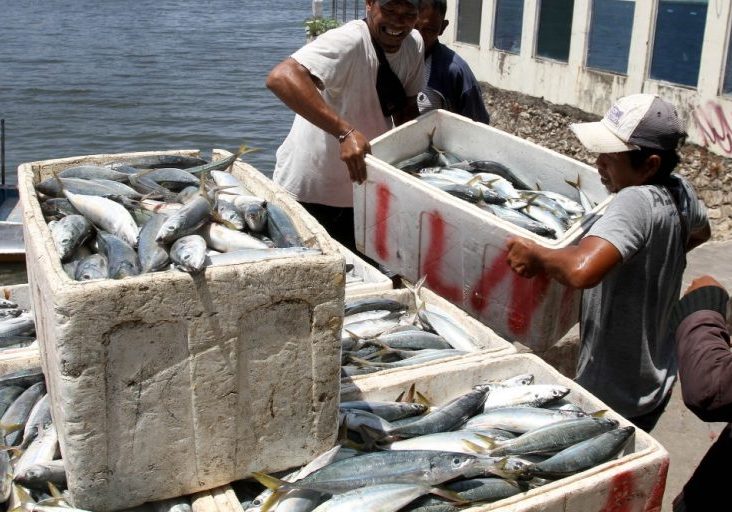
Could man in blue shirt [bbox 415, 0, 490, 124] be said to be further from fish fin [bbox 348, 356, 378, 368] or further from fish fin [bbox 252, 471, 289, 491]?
fish fin [bbox 252, 471, 289, 491]

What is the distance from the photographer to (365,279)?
13.7 ft

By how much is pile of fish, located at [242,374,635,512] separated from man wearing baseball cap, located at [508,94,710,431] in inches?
10.8

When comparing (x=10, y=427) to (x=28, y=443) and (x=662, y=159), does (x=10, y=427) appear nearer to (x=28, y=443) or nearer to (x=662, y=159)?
(x=28, y=443)

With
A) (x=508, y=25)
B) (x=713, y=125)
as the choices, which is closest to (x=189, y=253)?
(x=713, y=125)

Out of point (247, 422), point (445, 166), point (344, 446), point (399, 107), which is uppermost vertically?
point (399, 107)

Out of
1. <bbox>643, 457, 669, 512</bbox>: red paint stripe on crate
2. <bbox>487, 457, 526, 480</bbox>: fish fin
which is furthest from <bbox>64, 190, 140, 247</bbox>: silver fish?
<bbox>643, 457, 669, 512</bbox>: red paint stripe on crate

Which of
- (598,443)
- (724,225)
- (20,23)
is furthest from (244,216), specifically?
(20,23)

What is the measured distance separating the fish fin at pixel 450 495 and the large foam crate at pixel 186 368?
36 cm

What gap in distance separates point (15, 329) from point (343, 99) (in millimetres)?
1910

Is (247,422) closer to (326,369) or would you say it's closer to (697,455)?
(326,369)

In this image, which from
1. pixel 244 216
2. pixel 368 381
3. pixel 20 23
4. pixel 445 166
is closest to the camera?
pixel 244 216

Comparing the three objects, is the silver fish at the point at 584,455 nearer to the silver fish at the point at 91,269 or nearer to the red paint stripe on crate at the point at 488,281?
the red paint stripe on crate at the point at 488,281

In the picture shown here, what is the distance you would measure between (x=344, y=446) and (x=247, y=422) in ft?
1.42

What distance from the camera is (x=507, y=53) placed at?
617 inches
